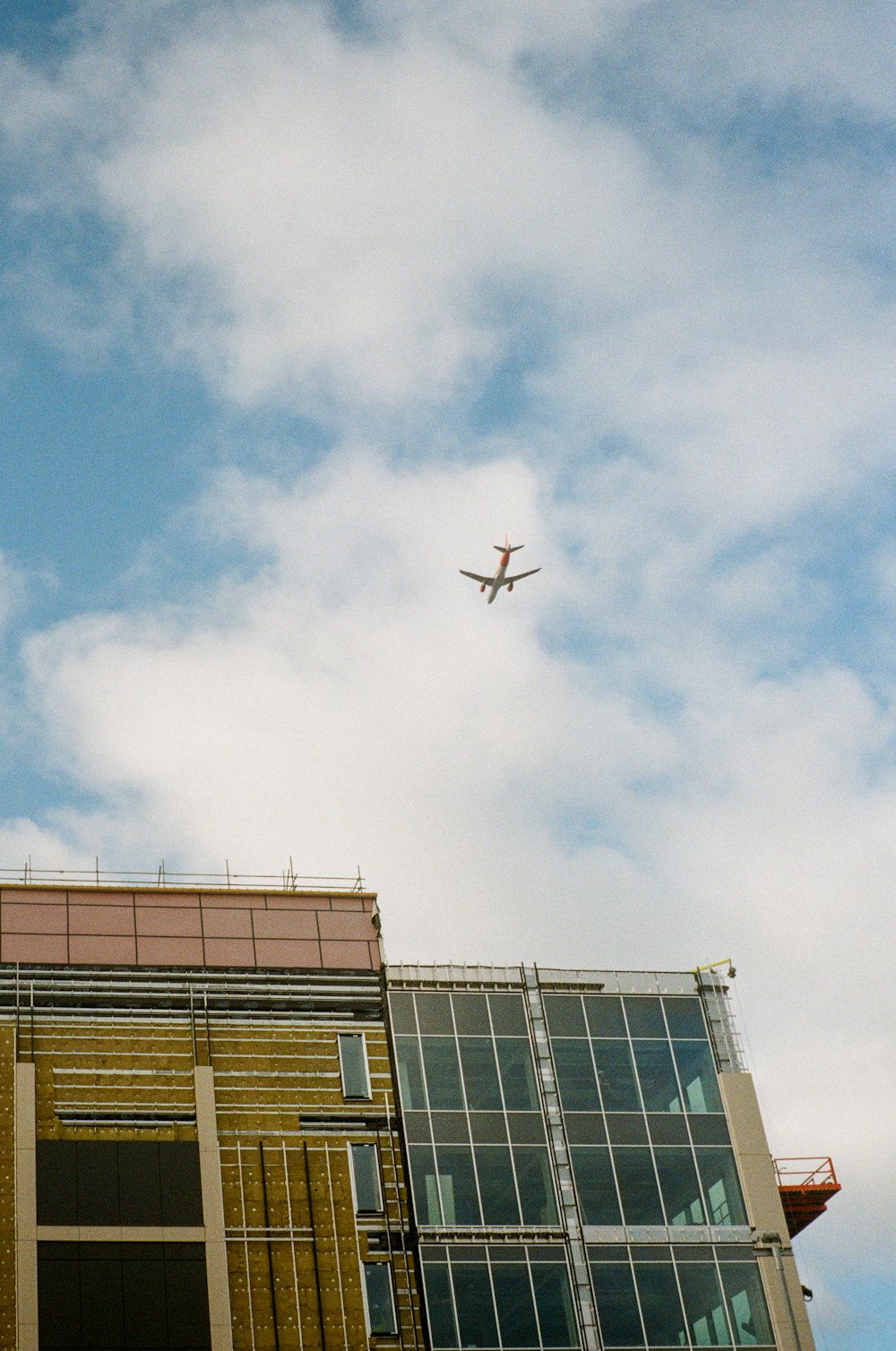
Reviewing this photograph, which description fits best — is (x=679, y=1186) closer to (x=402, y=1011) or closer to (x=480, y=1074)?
(x=480, y=1074)

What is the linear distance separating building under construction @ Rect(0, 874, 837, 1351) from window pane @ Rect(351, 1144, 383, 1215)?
9cm

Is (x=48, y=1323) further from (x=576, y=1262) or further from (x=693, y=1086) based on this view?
(x=693, y=1086)

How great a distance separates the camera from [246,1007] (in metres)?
62.7

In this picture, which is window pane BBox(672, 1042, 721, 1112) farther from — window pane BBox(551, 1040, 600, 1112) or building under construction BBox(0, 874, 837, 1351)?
window pane BBox(551, 1040, 600, 1112)

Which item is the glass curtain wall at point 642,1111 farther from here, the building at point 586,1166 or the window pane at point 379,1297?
the window pane at point 379,1297

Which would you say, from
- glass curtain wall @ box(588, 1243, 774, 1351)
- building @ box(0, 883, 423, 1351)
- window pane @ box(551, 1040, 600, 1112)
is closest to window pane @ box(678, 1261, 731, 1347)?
glass curtain wall @ box(588, 1243, 774, 1351)

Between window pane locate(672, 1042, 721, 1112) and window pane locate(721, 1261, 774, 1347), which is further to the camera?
window pane locate(672, 1042, 721, 1112)

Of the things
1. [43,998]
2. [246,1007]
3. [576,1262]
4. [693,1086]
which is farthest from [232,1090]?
[693,1086]

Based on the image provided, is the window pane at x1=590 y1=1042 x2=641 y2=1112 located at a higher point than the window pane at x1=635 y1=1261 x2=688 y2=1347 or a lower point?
higher

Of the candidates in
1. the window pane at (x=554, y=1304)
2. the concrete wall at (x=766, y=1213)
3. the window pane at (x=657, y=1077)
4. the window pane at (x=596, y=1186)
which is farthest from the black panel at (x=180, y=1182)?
the concrete wall at (x=766, y=1213)

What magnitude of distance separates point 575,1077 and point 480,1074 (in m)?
3.82

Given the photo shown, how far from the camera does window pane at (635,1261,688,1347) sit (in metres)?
58.7

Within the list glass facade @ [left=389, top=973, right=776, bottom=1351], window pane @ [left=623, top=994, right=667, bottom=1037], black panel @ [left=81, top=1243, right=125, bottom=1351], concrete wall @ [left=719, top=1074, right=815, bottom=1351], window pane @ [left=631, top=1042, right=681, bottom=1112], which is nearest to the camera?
black panel @ [left=81, top=1243, right=125, bottom=1351]

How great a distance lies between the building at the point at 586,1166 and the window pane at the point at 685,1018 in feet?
0.27
